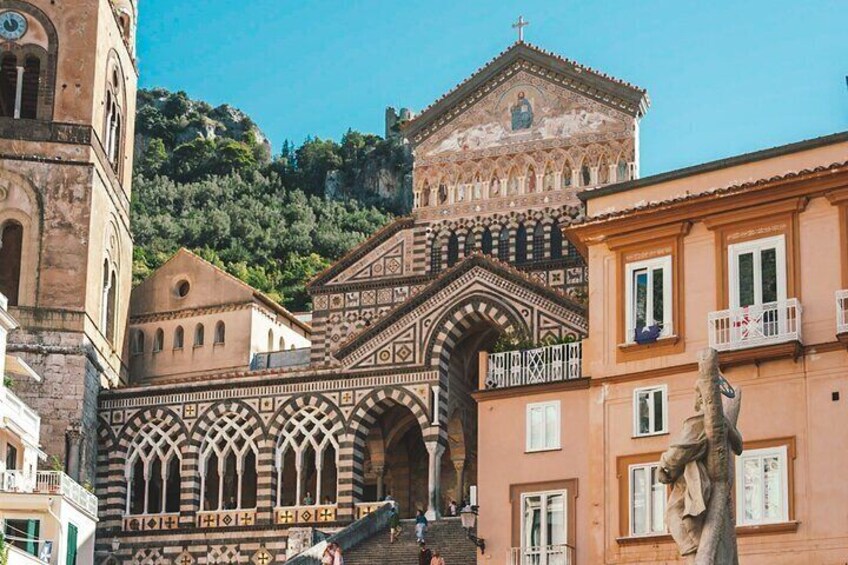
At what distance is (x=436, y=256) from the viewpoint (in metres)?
49.5

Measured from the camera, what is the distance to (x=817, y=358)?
26.8m

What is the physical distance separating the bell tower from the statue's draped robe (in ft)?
110

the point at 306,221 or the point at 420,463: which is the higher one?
the point at 306,221

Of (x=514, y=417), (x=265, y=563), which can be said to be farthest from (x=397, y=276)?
(x=514, y=417)

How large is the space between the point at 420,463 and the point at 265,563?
19.7ft

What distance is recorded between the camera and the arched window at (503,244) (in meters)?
48.8

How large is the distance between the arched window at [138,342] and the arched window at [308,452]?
781 centimetres

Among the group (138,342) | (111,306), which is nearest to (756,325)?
(111,306)

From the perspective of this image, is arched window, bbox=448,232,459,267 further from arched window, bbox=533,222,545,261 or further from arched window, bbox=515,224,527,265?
arched window, bbox=533,222,545,261

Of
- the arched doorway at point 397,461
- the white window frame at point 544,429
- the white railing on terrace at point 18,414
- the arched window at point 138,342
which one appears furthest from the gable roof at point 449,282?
the white window frame at point 544,429

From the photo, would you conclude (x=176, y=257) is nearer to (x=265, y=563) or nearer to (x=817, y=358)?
(x=265, y=563)

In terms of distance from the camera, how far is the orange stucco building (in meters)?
26.3

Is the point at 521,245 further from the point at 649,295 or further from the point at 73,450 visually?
the point at 649,295

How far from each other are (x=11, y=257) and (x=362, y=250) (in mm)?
9851
